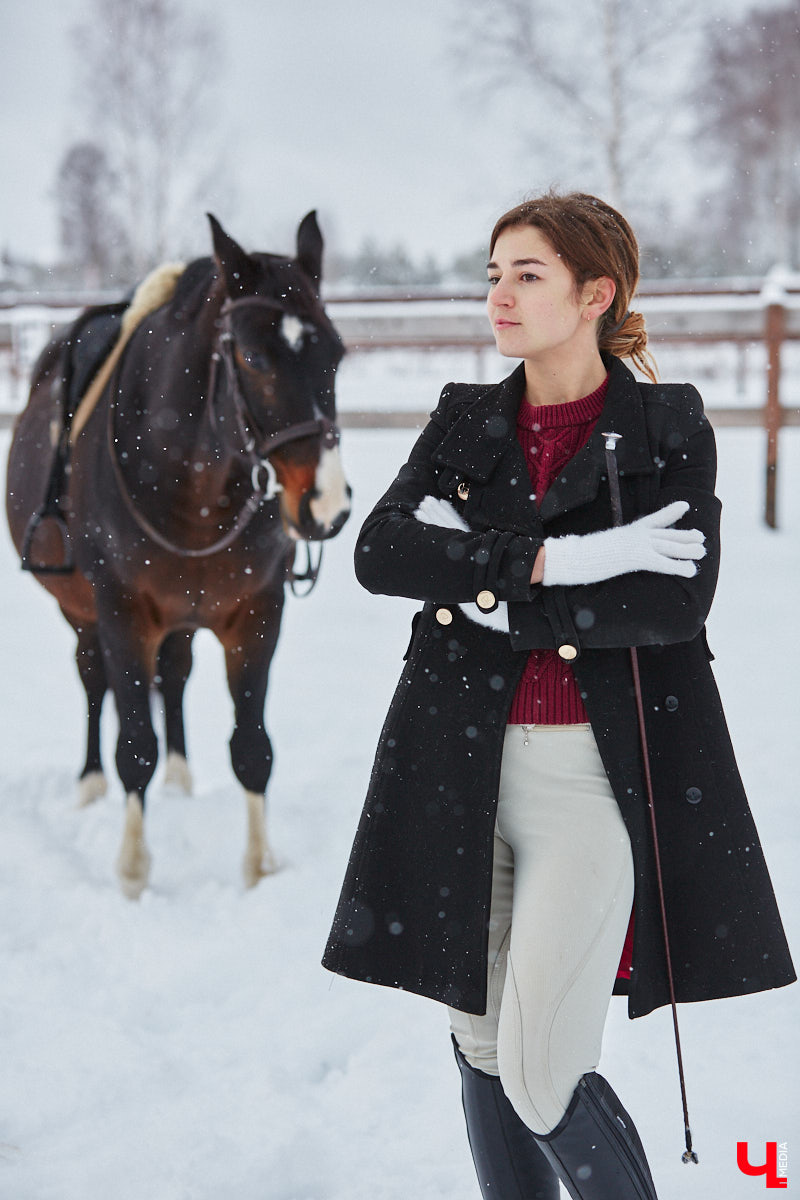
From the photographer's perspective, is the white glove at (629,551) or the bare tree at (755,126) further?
the bare tree at (755,126)

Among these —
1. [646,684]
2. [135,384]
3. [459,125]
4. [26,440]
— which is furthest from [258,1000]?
[459,125]

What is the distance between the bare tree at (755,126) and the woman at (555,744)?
9.01m

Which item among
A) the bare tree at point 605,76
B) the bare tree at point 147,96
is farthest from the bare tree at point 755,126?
the bare tree at point 147,96

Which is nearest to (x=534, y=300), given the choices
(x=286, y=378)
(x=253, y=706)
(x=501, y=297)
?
(x=501, y=297)

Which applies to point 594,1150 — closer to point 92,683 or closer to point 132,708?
point 132,708

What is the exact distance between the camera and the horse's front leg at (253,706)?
3.16 meters

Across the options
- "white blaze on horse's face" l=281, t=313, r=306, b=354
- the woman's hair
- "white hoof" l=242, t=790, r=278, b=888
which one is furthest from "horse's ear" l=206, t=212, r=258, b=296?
"white hoof" l=242, t=790, r=278, b=888

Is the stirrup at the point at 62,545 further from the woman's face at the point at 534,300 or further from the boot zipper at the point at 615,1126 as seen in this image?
the boot zipper at the point at 615,1126

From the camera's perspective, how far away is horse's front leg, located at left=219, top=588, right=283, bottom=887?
10.4 ft

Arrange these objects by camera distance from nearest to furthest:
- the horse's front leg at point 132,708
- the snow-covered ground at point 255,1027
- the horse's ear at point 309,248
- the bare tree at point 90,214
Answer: the snow-covered ground at point 255,1027, the horse's ear at point 309,248, the horse's front leg at point 132,708, the bare tree at point 90,214

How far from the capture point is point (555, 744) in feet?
4.58

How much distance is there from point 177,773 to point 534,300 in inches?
115

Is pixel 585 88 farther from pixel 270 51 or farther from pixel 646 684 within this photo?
pixel 646 684

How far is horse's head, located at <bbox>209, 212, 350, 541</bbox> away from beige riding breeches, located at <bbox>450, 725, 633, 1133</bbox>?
128cm
